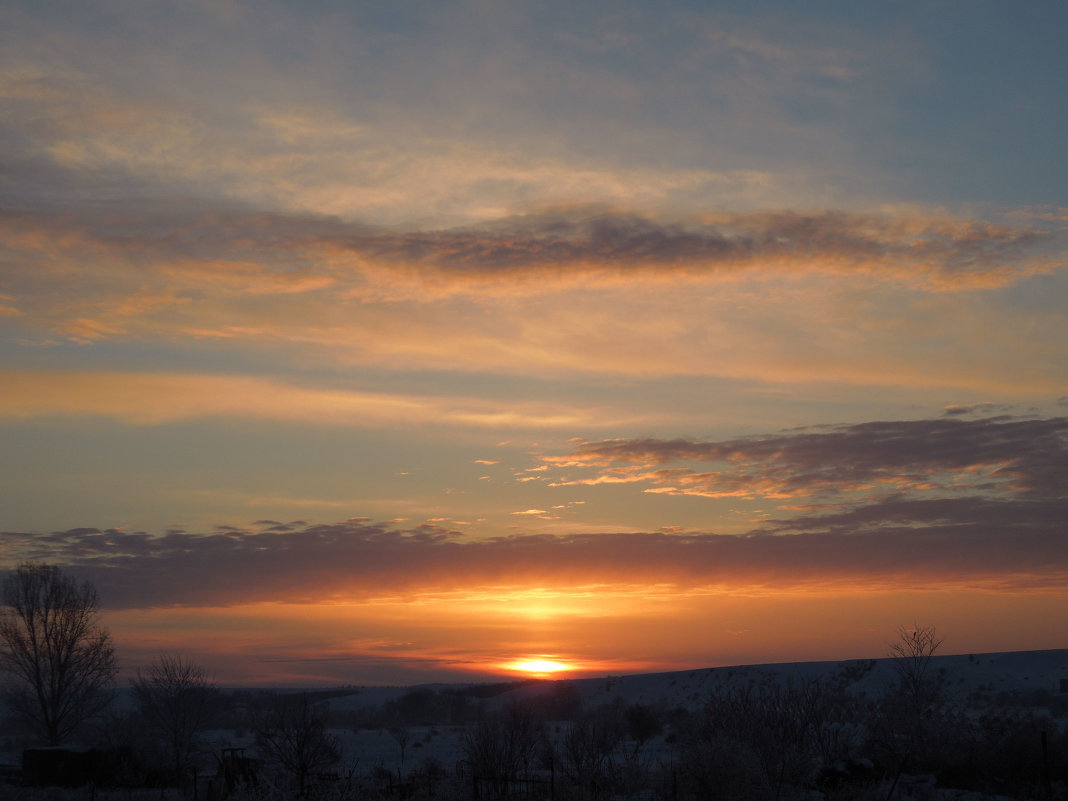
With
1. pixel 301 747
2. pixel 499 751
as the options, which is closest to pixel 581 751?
pixel 499 751

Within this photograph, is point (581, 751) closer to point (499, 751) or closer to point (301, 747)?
point (499, 751)

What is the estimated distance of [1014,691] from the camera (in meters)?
96.5

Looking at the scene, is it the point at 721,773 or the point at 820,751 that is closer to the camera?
the point at 721,773

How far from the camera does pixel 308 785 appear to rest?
111ft

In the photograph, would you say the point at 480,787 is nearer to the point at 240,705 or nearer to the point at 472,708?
the point at 472,708

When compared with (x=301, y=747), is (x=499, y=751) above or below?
below

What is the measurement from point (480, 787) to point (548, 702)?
301ft

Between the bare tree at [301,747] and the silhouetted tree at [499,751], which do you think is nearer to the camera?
the bare tree at [301,747]

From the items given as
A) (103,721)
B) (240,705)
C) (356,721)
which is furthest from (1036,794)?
(240,705)

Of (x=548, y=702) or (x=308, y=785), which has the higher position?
(x=308, y=785)

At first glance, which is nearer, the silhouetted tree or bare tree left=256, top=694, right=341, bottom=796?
bare tree left=256, top=694, right=341, bottom=796

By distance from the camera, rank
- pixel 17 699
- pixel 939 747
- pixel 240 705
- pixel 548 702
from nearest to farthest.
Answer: pixel 939 747, pixel 17 699, pixel 548 702, pixel 240 705

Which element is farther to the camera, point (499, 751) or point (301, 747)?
point (499, 751)

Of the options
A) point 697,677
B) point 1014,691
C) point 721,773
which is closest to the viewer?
point 721,773
